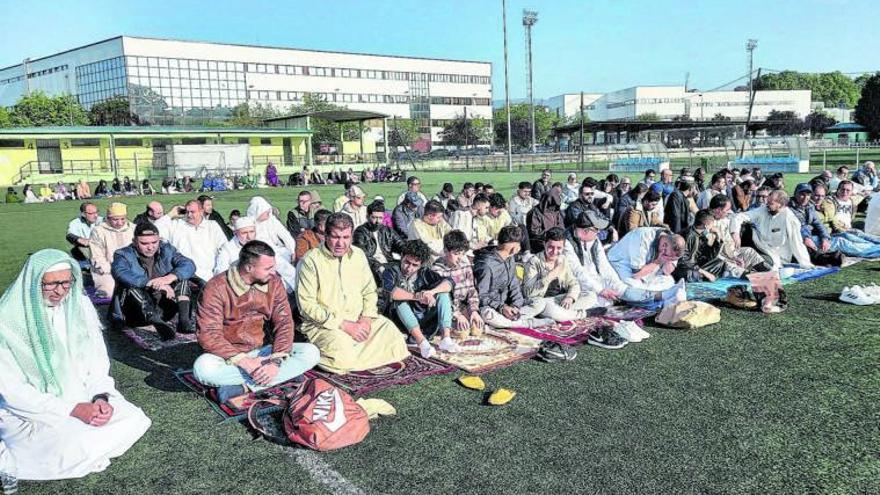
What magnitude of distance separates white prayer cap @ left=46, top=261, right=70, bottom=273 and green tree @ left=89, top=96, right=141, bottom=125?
67077 millimetres

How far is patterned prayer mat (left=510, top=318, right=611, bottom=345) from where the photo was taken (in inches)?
242

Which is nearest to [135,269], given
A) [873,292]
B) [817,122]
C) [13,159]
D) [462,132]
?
[873,292]

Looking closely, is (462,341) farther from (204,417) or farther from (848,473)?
(848,473)

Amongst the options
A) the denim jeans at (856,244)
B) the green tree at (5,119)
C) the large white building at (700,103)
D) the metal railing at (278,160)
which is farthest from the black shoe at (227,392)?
the large white building at (700,103)

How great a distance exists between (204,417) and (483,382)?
6.87ft

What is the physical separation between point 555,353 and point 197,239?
5128mm

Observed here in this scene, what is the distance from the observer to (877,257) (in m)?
9.70

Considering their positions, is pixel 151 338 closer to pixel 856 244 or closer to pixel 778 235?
pixel 778 235

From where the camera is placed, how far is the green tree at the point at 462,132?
83.1 metres

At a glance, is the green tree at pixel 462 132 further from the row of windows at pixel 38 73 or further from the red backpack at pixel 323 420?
the red backpack at pixel 323 420

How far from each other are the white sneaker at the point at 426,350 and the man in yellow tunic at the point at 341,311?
0.22 meters

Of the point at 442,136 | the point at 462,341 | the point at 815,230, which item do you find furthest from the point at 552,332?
the point at 442,136

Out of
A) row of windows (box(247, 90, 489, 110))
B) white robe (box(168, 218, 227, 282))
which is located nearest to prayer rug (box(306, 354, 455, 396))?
white robe (box(168, 218, 227, 282))

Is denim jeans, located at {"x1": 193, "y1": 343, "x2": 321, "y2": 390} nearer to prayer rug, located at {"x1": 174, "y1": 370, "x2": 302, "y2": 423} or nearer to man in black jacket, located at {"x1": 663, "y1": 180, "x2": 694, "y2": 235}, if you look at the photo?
prayer rug, located at {"x1": 174, "y1": 370, "x2": 302, "y2": 423}
